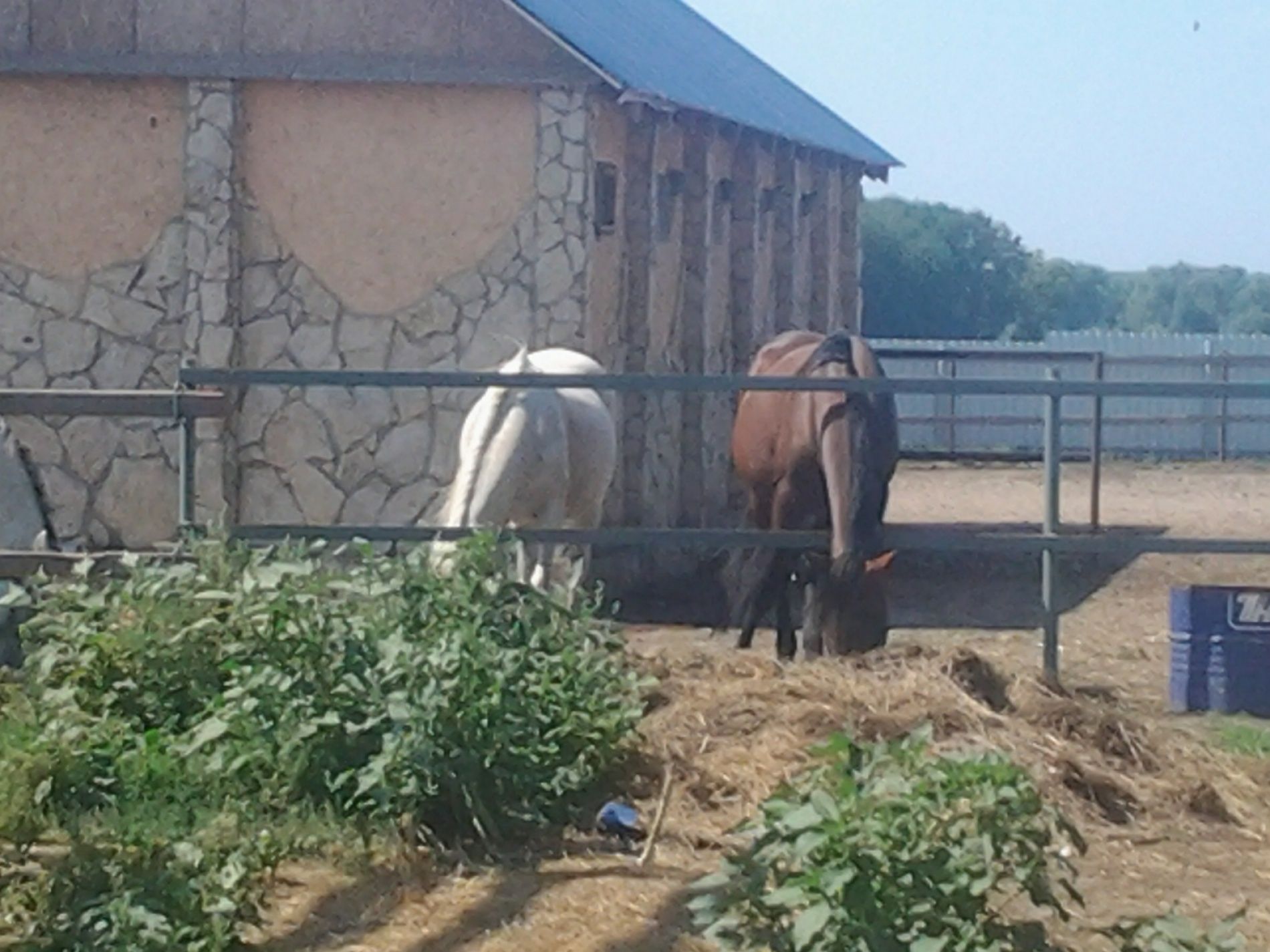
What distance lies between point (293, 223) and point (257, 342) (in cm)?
73

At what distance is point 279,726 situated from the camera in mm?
5598

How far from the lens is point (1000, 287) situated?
2244 inches

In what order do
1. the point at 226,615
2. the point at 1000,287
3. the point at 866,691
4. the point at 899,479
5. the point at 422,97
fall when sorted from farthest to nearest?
the point at 1000,287 → the point at 899,479 → the point at 422,97 → the point at 866,691 → the point at 226,615

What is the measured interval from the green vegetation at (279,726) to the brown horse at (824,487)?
2.33 meters

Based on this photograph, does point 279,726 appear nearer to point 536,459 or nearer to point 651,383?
point 651,383

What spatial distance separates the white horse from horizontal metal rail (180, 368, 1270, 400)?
1.04 m

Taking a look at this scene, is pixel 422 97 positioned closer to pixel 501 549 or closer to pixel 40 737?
pixel 501 549

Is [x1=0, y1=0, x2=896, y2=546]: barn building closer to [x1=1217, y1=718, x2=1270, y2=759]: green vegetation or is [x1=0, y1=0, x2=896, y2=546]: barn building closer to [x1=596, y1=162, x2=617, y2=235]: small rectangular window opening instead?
[x1=596, y1=162, x2=617, y2=235]: small rectangular window opening

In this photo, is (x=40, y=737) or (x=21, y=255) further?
(x=21, y=255)

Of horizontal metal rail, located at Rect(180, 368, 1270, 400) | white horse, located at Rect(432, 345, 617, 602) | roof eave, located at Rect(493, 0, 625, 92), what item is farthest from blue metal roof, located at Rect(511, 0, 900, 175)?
horizontal metal rail, located at Rect(180, 368, 1270, 400)

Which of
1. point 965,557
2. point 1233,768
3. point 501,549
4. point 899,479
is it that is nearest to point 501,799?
point 501,549

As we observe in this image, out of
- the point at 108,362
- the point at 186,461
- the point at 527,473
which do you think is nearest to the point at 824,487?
the point at 527,473

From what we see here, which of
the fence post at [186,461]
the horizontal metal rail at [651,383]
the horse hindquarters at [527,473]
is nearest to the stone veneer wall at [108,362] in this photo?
the horse hindquarters at [527,473]

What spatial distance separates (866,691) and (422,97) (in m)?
A: 6.84
